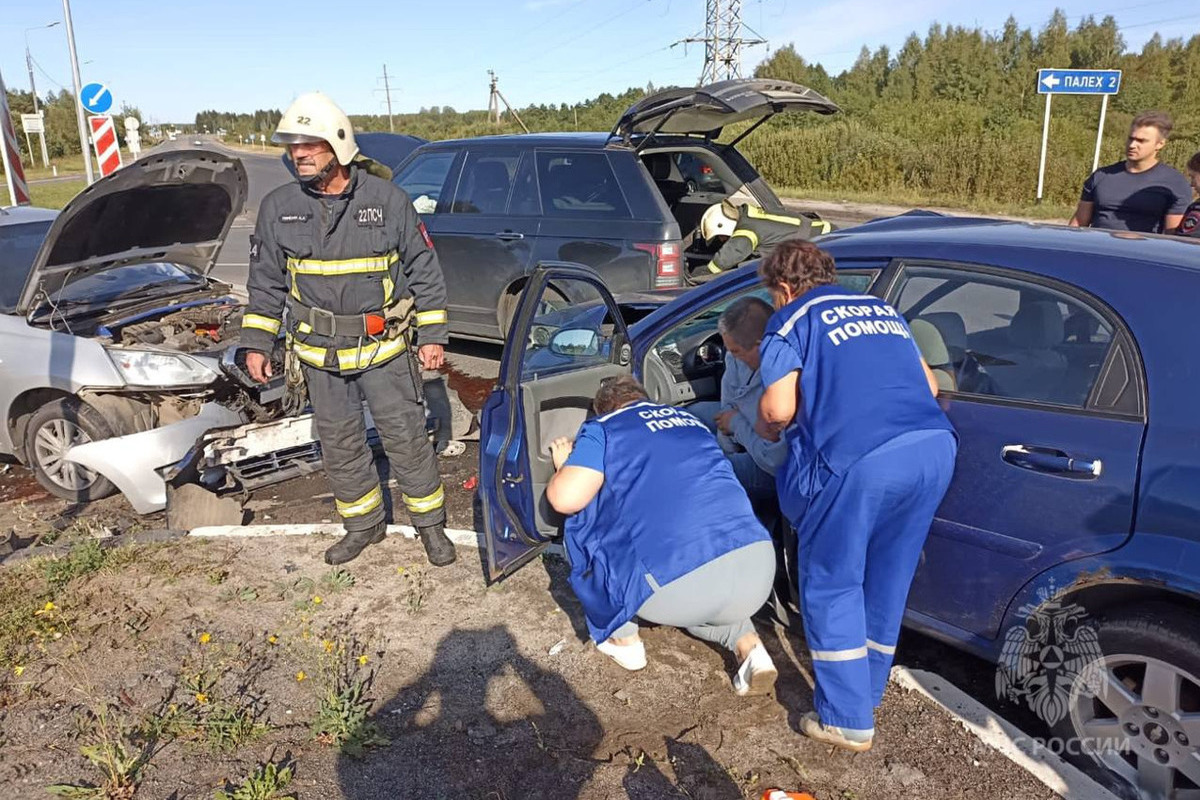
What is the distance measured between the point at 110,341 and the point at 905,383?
4329 mm

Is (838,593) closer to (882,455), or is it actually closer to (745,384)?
(882,455)

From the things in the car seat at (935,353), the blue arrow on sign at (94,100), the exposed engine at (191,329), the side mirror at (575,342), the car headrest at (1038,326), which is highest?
the blue arrow on sign at (94,100)

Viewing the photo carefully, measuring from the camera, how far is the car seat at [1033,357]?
246cm

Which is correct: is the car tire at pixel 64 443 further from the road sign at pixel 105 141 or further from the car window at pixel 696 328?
the road sign at pixel 105 141

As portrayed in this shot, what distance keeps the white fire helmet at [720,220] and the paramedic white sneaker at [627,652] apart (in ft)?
13.8

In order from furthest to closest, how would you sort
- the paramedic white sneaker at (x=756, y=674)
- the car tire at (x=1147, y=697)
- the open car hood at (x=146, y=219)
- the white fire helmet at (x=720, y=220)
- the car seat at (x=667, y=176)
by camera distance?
the car seat at (x=667, y=176), the white fire helmet at (x=720, y=220), the open car hood at (x=146, y=219), the paramedic white sneaker at (x=756, y=674), the car tire at (x=1147, y=697)

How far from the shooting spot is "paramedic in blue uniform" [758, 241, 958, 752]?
237 centimetres

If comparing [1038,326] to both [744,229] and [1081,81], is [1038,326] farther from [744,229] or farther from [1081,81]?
[1081,81]

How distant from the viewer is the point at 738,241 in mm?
6133

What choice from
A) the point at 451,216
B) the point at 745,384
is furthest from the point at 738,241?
the point at 745,384

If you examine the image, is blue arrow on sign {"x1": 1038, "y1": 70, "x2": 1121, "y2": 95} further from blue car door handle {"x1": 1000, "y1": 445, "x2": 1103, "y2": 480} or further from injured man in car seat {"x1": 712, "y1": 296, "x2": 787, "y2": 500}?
blue car door handle {"x1": 1000, "y1": 445, "x2": 1103, "y2": 480}

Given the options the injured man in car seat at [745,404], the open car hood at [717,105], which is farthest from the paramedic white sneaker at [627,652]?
the open car hood at [717,105]

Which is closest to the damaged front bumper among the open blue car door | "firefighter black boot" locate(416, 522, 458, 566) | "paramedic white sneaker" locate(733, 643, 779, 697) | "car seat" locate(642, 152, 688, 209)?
"firefighter black boot" locate(416, 522, 458, 566)

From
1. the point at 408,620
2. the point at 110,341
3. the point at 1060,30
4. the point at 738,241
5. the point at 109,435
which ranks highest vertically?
→ the point at 1060,30
